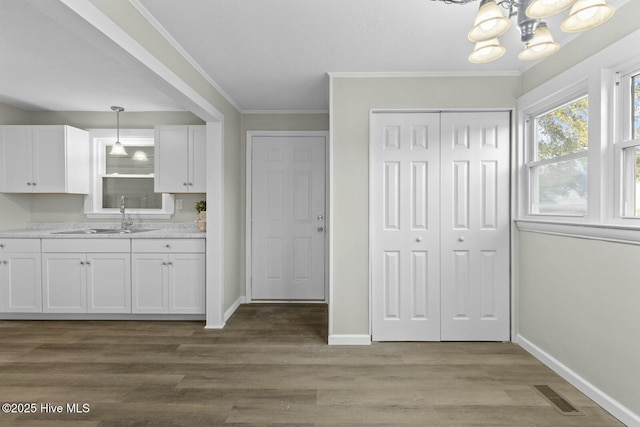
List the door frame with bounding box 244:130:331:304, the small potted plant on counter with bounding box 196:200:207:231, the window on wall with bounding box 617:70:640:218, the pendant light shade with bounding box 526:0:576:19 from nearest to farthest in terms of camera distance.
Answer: the pendant light shade with bounding box 526:0:576:19, the window on wall with bounding box 617:70:640:218, the small potted plant on counter with bounding box 196:200:207:231, the door frame with bounding box 244:130:331:304

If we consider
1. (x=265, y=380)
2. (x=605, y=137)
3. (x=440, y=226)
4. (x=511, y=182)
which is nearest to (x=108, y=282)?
(x=265, y=380)

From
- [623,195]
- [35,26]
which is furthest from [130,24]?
[623,195]

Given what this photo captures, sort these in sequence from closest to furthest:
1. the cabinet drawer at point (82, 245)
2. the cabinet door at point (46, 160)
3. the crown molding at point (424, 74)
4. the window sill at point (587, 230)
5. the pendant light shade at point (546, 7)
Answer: the pendant light shade at point (546, 7) → the window sill at point (587, 230) → the crown molding at point (424, 74) → the cabinet drawer at point (82, 245) → the cabinet door at point (46, 160)

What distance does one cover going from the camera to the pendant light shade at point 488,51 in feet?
5.85

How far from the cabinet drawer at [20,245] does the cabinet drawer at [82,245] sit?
0.28ft

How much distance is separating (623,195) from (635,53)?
804 millimetres

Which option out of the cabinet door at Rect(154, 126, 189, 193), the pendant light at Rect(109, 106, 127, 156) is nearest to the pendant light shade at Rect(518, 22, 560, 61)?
the cabinet door at Rect(154, 126, 189, 193)

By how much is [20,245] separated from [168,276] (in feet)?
5.22

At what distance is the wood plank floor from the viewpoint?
6.77 feet

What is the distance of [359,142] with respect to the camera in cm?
312

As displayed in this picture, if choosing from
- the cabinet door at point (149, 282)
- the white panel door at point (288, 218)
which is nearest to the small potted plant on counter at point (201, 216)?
the cabinet door at point (149, 282)

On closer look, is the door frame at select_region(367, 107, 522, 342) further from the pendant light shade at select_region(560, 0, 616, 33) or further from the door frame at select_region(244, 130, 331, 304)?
the pendant light shade at select_region(560, 0, 616, 33)

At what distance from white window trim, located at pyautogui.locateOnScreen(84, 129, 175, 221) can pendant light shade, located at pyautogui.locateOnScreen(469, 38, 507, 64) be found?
12.2ft

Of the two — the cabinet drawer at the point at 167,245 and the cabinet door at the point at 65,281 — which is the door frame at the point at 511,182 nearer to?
the cabinet drawer at the point at 167,245
